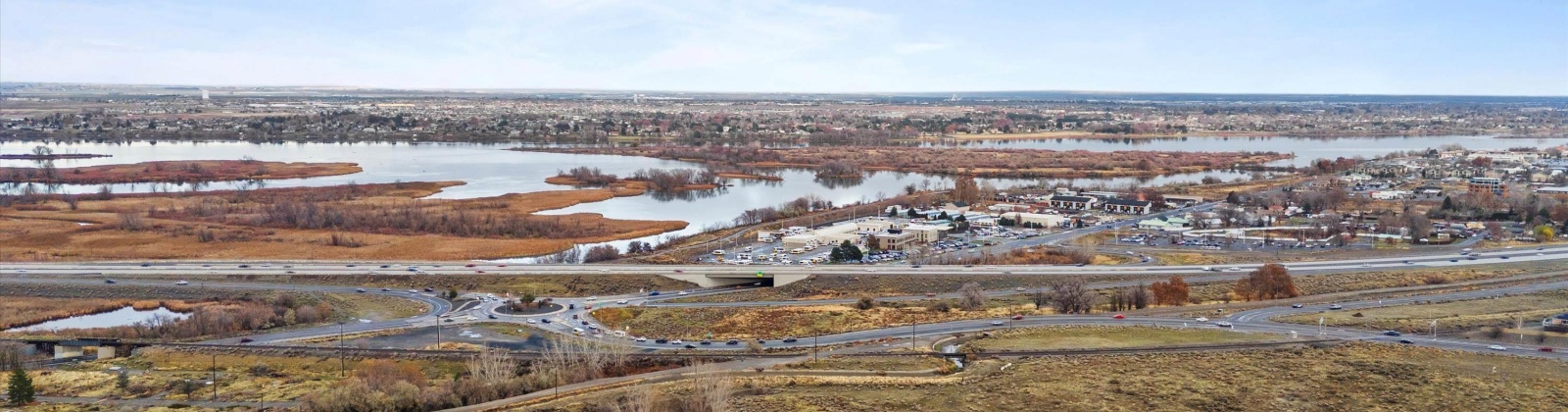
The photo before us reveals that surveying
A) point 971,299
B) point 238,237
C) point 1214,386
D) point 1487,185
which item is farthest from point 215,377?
point 1487,185

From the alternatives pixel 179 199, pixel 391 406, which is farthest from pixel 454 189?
pixel 391 406

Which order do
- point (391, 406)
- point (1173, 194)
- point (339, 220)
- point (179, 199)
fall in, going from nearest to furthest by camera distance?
point (391, 406) < point (339, 220) < point (179, 199) < point (1173, 194)

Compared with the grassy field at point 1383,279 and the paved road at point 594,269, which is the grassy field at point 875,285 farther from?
the grassy field at point 1383,279

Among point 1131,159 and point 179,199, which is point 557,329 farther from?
point 1131,159

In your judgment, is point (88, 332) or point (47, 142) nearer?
point (88, 332)

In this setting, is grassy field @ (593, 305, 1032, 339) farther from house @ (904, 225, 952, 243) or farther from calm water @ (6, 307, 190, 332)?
house @ (904, 225, 952, 243)

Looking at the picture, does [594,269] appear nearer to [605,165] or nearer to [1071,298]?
[1071,298]
